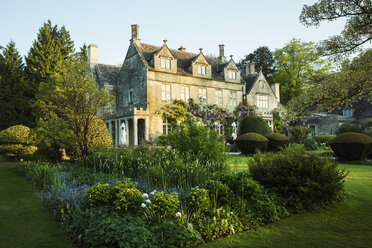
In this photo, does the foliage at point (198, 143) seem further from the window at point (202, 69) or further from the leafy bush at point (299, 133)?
the leafy bush at point (299, 133)

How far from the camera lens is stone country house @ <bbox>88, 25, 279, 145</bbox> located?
22719mm

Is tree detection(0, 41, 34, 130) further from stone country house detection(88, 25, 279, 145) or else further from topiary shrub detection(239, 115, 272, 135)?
topiary shrub detection(239, 115, 272, 135)

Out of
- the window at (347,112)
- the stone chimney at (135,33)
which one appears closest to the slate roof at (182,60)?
the stone chimney at (135,33)

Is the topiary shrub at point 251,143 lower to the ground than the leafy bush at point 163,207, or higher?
higher

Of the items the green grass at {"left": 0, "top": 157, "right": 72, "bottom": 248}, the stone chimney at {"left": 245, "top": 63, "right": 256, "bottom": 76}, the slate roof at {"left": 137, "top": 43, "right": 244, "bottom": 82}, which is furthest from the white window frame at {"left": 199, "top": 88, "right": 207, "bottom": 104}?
the green grass at {"left": 0, "top": 157, "right": 72, "bottom": 248}

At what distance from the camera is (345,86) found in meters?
7.25

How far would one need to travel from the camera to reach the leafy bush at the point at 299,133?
1096 inches

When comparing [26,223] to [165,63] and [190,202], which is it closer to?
[190,202]

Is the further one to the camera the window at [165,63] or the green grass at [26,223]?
the window at [165,63]

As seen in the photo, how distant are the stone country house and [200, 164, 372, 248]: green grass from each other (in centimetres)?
1587

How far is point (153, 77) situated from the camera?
22844mm

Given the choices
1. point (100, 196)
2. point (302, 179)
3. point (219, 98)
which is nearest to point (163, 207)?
point (100, 196)

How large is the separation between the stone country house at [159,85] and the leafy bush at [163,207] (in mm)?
15430

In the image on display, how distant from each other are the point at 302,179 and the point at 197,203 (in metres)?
2.64
